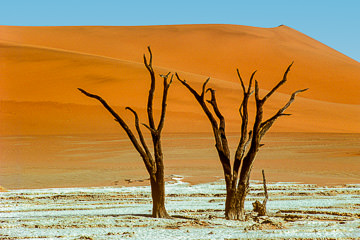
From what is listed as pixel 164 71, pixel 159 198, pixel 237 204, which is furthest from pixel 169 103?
pixel 237 204

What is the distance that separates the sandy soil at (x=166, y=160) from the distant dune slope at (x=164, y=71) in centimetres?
591

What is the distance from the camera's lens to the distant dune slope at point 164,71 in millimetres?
42219

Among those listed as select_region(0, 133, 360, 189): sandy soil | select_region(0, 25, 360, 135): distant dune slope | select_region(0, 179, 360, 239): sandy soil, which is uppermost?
select_region(0, 25, 360, 135): distant dune slope

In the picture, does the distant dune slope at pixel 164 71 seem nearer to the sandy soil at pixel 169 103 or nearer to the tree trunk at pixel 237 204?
the sandy soil at pixel 169 103

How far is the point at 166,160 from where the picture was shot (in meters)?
24.7

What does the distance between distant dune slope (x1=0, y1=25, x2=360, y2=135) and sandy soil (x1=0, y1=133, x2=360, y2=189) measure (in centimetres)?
591

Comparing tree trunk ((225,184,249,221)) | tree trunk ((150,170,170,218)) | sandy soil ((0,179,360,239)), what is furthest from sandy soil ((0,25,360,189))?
tree trunk ((225,184,249,221))

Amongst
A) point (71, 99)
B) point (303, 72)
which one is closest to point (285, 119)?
point (71, 99)

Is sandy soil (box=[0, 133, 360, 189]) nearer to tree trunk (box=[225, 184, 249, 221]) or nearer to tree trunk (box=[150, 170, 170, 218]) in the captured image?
tree trunk (box=[150, 170, 170, 218])

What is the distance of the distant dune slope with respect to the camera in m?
42.2

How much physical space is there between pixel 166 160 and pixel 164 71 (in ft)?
103

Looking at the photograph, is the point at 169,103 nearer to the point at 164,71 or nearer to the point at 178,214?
the point at 164,71

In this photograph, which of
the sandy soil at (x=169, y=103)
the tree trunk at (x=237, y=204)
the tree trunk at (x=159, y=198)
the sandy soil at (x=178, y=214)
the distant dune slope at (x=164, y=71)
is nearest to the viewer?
the sandy soil at (x=178, y=214)

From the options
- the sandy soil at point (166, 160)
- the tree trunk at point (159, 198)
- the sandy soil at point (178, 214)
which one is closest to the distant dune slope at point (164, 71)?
the sandy soil at point (166, 160)
